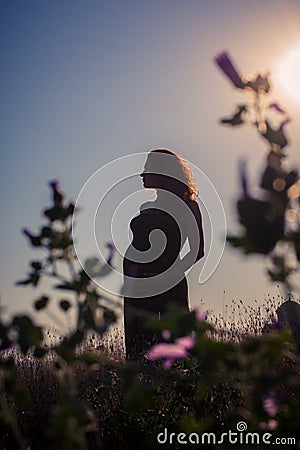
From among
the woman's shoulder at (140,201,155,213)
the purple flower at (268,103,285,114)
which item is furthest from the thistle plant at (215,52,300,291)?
the woman's shoulder at (140,201,155,213)

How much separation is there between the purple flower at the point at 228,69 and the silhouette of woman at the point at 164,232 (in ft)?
17.1

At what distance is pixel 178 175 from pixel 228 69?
5455 millimetres

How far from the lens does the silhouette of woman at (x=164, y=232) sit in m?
6.71

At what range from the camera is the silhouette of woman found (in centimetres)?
671

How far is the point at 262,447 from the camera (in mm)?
2734

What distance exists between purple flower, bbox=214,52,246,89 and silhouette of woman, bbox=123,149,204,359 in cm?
521

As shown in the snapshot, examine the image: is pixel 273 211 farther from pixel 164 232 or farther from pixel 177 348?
pixel 164 232

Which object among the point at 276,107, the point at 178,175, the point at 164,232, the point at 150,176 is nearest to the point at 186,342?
the point at 276,107

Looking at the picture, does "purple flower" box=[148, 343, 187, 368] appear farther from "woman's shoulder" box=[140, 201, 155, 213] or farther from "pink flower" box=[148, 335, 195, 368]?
"woman's shoulder" box=[140, 201, 155, 213]

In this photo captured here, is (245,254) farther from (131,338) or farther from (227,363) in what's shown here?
(131,338)

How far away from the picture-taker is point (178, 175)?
267 inches

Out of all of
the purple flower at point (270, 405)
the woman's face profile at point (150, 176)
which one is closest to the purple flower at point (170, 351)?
the purple flower at point (270, 405)

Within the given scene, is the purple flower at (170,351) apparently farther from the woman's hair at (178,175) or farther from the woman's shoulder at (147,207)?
the woman's shoulder at (147,207)

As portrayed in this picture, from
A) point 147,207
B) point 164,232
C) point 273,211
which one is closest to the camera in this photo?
point 273,211
